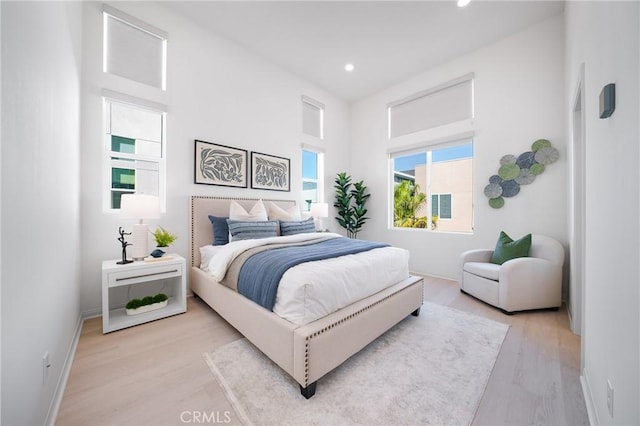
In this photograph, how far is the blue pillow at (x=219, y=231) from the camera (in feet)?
9.96

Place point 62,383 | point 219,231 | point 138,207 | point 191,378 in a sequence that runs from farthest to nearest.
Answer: point 219,231 < point 138,207 < point 191,378 < point 62,383

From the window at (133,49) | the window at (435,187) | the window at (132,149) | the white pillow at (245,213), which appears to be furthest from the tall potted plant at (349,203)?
the window at (133,49)

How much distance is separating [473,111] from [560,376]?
3.48 m

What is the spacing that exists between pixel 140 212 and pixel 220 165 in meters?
1.29

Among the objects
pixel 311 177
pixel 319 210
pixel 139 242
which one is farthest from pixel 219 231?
pixel 311 177

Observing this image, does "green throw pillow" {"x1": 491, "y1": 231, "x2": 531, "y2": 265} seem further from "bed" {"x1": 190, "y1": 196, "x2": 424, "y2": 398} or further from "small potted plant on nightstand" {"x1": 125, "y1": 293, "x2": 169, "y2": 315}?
"small potted plant on nightstand" {"x1": 125, "y1": 293, "x2": 169, "y2": 315}

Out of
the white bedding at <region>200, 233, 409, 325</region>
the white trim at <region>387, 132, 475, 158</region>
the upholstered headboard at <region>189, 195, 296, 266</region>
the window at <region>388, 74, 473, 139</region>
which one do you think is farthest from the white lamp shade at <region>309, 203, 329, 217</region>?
Result: the window at <region>388, 74, 473, 139</region>

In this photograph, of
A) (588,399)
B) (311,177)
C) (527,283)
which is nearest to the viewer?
(588,399)

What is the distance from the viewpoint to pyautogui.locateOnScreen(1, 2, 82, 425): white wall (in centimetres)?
86

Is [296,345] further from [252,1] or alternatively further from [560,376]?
[252,1]

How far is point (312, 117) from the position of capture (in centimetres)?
474

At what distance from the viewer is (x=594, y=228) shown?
53.7 inches

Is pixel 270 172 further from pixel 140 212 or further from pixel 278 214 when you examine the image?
pixel 140 212

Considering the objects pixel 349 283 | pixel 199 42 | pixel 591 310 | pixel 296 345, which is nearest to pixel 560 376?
pixel 591 310
